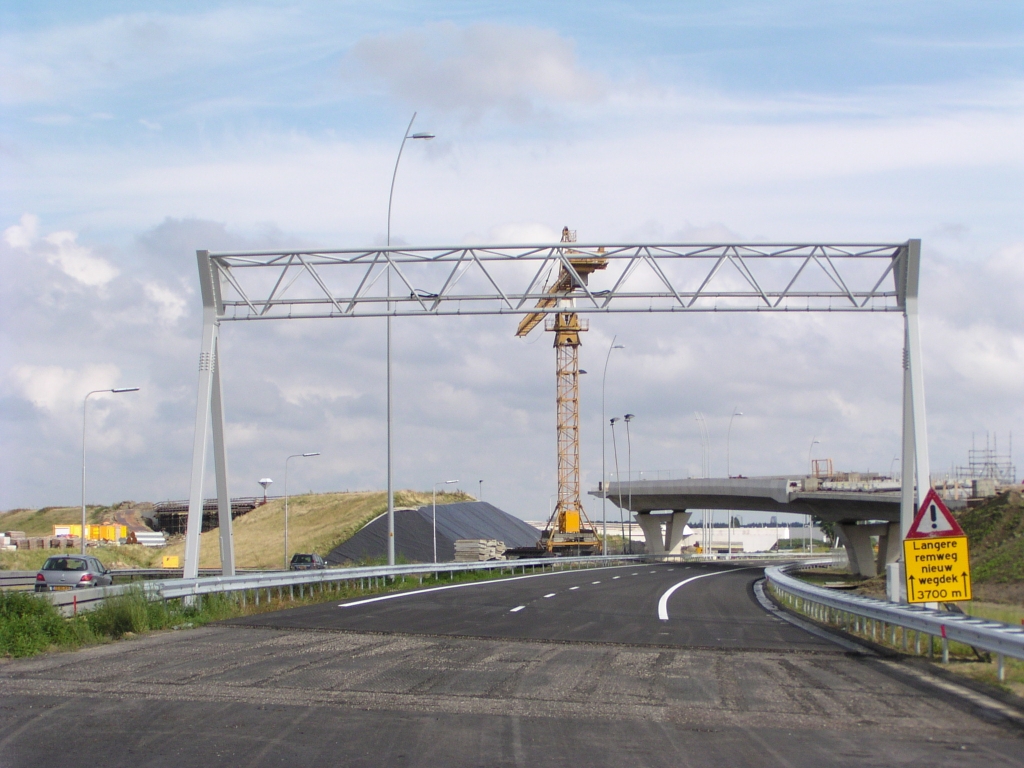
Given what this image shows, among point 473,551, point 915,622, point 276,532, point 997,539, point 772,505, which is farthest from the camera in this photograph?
point 276,532

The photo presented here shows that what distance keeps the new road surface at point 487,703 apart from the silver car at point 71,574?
13103mm

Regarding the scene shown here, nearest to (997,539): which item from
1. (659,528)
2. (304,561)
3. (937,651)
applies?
(304,561)

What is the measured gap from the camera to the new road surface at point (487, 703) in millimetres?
9156

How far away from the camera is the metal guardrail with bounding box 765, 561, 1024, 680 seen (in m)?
12.8

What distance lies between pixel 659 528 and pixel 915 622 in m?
87.4

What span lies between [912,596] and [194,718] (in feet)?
35.2

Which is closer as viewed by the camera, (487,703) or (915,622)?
(487,703)

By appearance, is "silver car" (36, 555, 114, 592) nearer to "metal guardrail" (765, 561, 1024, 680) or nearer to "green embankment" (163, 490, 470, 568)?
"metal guardrail" (765, 561, 1024, 680)

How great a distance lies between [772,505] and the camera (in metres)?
90.1

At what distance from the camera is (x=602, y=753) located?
9.15 metres

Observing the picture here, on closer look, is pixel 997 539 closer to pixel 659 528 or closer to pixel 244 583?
pixel 244 583

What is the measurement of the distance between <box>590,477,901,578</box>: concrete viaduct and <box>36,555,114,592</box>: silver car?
168 feet

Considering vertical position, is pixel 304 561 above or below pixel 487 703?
below

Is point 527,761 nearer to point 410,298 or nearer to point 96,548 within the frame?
point 410,298
